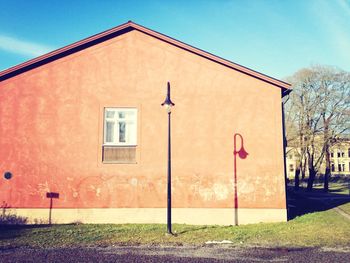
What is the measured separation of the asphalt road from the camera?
757 centimetres

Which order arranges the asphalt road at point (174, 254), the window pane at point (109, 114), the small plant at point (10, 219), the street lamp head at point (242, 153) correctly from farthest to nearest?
the window pane at point (109, 114)
the street lamp head at point (242, 153)
the small plant at point (10, 219)
the asphalt road at point (174, 254)

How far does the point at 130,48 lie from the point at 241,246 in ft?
31.9

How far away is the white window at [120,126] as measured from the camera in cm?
1341

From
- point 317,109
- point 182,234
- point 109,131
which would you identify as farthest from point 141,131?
point 317,109

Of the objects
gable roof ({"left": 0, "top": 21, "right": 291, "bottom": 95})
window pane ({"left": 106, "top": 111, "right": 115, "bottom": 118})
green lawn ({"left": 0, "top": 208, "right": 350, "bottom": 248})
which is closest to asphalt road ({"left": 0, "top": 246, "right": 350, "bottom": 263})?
green lawn ({"left": 0, "top": 208, "right": 350, "bottom": 248})

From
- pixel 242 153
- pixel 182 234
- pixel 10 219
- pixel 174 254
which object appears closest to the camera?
pixel 174 254

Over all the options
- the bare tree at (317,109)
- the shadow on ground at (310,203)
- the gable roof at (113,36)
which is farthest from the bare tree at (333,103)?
the gable roof at (113,36)

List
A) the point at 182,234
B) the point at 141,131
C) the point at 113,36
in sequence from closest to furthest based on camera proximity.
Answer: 1. the point at 182,234
2. the point at 141,131
3. the point at 113,36

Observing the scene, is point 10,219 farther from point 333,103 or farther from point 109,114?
point 333,103

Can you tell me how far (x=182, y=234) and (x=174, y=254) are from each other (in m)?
2.56

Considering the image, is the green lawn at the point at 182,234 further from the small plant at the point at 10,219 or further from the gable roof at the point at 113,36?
the gable roof at the point at 113,36

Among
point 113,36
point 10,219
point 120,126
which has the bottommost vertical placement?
point 10,219

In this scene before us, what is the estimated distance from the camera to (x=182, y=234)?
420 inches

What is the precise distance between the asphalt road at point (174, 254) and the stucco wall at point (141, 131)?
421 centimetres
